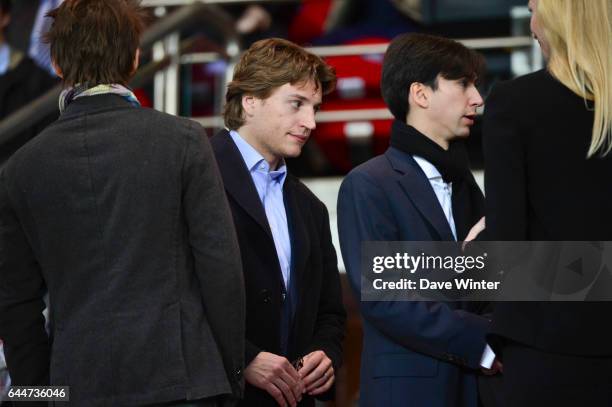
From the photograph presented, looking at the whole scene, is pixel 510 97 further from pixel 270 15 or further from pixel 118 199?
pixel 270 15

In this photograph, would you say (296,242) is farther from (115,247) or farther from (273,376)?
(115,247)

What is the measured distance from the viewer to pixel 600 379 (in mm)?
2377

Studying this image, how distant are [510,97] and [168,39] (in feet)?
10.1

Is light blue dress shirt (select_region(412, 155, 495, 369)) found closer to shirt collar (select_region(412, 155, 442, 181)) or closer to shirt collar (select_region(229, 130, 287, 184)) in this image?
shirt collar (select_region(412, 155, 442, 181))

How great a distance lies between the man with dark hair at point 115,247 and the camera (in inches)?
105

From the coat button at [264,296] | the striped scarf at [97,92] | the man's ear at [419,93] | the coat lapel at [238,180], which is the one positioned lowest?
the coat button at [264,296]

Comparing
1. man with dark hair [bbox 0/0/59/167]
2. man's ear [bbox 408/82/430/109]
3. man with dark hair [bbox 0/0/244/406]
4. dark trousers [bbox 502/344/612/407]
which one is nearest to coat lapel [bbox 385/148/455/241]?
man's ear [bbox 408/82/430/109]

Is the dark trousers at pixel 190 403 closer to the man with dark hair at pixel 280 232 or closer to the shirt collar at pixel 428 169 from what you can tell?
the man with dark hair at pixel 280 232

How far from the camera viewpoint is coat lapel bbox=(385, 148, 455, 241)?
3.13m

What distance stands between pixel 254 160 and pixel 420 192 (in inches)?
17.8

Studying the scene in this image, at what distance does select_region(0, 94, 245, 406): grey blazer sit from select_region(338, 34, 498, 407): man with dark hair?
1.49 feet

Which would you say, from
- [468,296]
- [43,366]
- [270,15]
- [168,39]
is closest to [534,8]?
[468,296]

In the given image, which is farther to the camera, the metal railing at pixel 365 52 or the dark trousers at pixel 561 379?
the metal railing at pixel 365 52

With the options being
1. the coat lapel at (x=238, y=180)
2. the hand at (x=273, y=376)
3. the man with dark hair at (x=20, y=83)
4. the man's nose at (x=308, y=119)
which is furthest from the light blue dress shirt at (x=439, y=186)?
the man with dark hair at (x=20, y=83)
